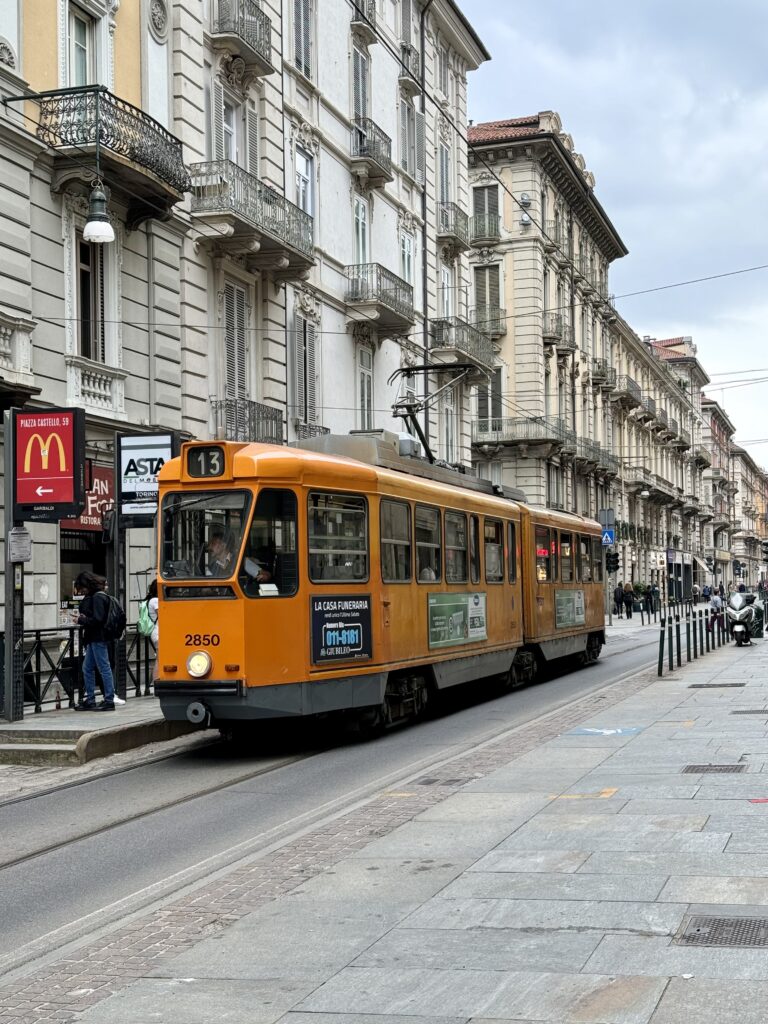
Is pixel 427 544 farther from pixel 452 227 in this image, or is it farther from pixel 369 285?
pixel 452 227

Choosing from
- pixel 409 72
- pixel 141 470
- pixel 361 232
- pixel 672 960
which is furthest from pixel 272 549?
pixel 409 72

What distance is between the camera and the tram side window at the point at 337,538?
1312cm

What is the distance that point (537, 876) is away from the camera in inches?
275

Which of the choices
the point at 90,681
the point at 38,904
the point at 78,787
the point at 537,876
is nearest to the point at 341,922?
the point at 537,876

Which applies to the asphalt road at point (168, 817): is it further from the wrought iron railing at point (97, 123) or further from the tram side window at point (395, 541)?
the wrought iron railing at point (97, 123)

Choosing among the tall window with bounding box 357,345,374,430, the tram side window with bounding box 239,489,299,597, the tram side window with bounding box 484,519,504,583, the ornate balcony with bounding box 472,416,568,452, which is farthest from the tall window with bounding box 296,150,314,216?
the ornate balcony with bounding box 472,416,568,452

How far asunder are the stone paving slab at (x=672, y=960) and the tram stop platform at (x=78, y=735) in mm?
8004

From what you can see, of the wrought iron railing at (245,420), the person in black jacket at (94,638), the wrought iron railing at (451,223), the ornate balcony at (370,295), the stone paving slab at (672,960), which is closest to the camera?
the stone paving slab at (672,960)

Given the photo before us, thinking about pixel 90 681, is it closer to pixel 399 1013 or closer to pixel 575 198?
pixel 399 1013

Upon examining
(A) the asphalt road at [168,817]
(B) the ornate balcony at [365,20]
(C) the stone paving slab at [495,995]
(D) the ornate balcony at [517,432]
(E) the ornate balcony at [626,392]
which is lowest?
(A) the asphalt road at [168,817]

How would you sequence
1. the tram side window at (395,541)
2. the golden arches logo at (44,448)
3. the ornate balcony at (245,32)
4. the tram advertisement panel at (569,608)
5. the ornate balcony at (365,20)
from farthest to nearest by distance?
the ornate balcony at (365,20) → the ornate balcony at (245,32) → the tram advertisement panel at (569,608) → the golden arches logo at (44,448) → the tram side window at (395,541)

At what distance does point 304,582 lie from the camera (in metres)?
12.9

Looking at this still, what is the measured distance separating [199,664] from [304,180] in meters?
18.9

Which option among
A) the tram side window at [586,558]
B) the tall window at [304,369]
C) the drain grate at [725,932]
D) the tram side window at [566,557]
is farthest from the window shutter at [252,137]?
the drain grate at [725,932]
